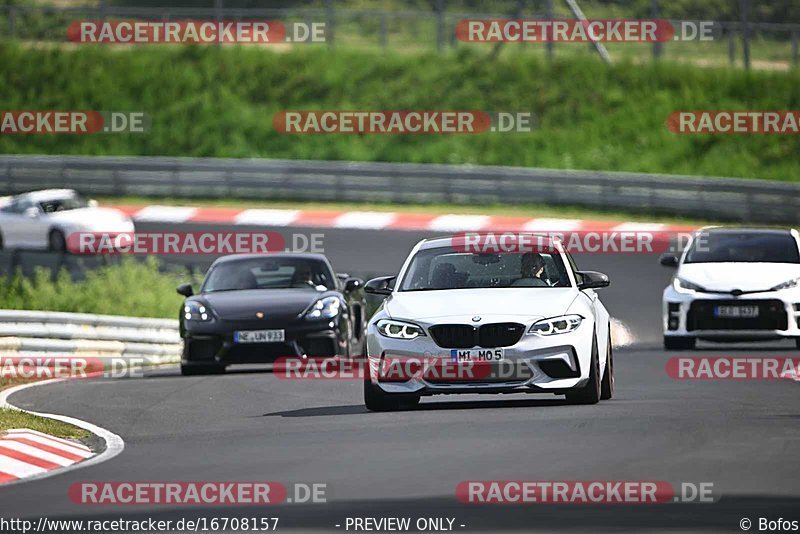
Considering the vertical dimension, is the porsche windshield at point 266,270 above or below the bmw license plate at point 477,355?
above

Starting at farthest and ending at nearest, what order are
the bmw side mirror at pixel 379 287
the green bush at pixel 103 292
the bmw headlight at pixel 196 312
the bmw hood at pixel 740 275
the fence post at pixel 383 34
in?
the fence post at pixel 383 34
the green bush at pixel 103 292
the bmw hood at pixel 740 275
the bmw headlight at pixel 196 312
the bmw side mirror at pixel 379 287

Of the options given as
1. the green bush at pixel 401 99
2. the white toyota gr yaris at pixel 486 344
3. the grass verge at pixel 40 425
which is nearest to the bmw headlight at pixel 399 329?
the white toyota gr yaris at pixel 486 344

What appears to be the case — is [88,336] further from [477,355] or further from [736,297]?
[477,355]

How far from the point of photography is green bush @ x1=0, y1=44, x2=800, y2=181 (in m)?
43.0

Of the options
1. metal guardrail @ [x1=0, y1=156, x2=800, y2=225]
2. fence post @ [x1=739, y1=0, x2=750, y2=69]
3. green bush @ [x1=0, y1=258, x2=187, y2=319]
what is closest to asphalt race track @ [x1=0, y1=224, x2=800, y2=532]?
green bush @ [x1=0, y1=258, x2=187, y2=319]

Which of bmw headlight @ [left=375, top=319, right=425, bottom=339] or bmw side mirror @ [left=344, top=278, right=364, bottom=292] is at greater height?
bmw side mirror @ [left=344, top=278, right=364, bottom=292]

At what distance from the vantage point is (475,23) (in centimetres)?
4397

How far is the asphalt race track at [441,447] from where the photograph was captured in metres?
8.75

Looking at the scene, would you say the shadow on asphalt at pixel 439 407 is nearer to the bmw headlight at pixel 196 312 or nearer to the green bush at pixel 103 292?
the bmw headlight at pixel 196 312

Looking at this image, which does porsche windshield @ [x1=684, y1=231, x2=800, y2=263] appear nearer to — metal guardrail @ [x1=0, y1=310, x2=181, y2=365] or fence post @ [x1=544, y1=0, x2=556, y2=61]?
metal guardrail @ [x1=0, y1=310, x2=181, y2=365]

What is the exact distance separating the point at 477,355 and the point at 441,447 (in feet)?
6.48

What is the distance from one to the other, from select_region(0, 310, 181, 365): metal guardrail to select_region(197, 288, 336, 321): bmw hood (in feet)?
9.80

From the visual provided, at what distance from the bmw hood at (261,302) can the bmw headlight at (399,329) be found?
4930 millimetres

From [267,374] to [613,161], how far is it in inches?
979
